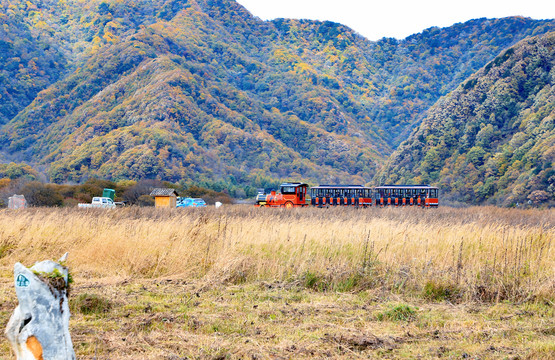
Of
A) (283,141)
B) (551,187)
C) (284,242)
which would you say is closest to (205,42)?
(283,141)

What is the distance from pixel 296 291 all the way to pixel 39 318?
5.14 metres

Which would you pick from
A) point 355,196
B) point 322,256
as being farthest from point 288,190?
point 322,256

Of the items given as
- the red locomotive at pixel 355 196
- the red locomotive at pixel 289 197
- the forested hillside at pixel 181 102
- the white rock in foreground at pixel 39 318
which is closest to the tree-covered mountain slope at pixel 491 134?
the red locomotive at pixel 355 196

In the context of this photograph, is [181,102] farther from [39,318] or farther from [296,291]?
[39,318]

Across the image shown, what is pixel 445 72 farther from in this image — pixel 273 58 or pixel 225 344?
pixel 225 344

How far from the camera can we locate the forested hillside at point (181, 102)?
106 m

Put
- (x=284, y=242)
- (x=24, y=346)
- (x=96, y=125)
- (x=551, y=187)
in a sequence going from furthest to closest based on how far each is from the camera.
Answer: (x=96, y=125) → (x=551, y=187) → (x=284, y=242) → (x=24, y=346)

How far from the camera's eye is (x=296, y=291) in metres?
8.59

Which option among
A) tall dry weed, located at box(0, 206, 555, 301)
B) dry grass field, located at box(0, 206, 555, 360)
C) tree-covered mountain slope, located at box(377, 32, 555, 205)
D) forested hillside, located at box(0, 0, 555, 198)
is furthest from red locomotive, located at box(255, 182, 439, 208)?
forested hillside, located at box(0, 0, 555, 198)

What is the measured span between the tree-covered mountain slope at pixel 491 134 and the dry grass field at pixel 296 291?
50939 mm

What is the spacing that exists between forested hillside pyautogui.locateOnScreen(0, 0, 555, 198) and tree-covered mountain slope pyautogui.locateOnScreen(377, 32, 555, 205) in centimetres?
3932

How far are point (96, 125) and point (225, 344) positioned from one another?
11615cm

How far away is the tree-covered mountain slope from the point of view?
209ft

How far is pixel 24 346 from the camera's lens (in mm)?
3969
